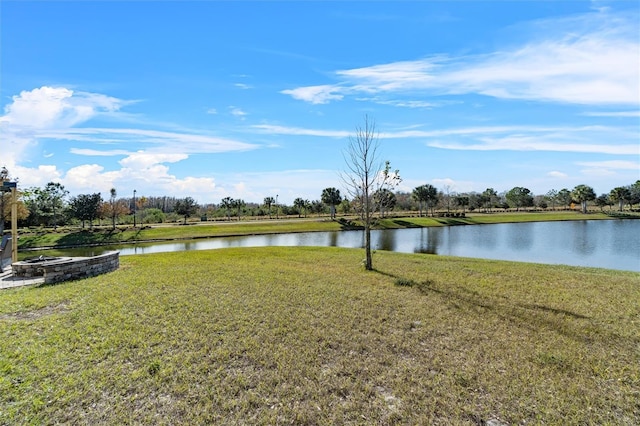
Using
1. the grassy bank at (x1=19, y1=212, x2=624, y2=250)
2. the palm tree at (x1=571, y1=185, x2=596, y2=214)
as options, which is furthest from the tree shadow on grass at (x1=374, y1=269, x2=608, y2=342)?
the palm tree at (x1=571, y1=185, x2=596, y2=214)

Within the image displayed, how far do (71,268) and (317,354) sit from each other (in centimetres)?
932

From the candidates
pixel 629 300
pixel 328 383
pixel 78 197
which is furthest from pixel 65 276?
pixel 78 197

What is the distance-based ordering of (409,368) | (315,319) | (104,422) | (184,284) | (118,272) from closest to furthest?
1. (104,422)
2. (409,368)
3. (315,319)
4. (184,284)
5. (118,272)

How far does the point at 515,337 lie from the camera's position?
5988mm

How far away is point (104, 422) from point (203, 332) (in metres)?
2.35

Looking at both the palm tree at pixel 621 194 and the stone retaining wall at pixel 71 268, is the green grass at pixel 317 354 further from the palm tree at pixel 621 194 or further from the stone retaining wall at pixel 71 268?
the palm tree at pixel 621 194

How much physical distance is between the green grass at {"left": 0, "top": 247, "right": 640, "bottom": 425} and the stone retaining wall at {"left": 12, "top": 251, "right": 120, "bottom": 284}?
2.70ft

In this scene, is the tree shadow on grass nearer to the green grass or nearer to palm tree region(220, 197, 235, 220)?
the green grass

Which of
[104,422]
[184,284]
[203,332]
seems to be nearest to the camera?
[104,422]

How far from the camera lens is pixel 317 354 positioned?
524cm

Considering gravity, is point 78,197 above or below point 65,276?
above

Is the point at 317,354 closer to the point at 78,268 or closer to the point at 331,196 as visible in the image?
the point at 78,268

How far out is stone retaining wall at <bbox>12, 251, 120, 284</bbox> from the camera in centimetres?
995

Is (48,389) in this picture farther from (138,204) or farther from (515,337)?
(138,204)
